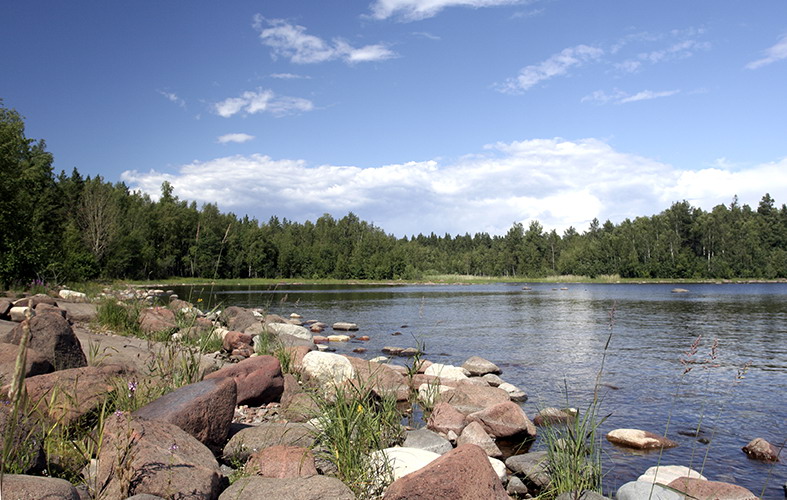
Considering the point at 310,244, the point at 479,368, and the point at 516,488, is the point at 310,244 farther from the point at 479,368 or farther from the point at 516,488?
the point at 516,488

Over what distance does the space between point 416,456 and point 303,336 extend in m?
14.1

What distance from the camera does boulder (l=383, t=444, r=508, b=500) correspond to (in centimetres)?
491

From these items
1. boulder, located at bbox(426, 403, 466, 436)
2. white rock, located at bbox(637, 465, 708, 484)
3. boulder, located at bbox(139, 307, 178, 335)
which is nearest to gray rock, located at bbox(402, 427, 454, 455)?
boulder, located at bbox(426, 403, 466, 436)

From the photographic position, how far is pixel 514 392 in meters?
12.6

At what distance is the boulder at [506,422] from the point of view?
9.20 m

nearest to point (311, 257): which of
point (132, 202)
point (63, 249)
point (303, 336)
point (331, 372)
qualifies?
point (132, 202)

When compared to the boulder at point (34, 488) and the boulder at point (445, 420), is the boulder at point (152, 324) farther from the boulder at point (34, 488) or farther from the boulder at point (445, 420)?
the boulder at point (34, 488)

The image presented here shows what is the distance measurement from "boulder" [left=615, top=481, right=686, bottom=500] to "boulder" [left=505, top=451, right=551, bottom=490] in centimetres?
87

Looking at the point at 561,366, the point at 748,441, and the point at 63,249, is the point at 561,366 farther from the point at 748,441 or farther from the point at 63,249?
the point at 63,249

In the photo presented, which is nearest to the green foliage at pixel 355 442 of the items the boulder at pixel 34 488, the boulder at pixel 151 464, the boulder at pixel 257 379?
the boulder at pixel 151 464

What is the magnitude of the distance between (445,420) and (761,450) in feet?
16.6

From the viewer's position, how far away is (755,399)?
12242mm

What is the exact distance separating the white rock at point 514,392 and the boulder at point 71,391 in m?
8.73

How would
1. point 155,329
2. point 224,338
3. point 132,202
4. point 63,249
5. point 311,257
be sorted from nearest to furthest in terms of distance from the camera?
point 155,329 → point 224,338 → point 63,249 → point 132,202 → point 311,257
